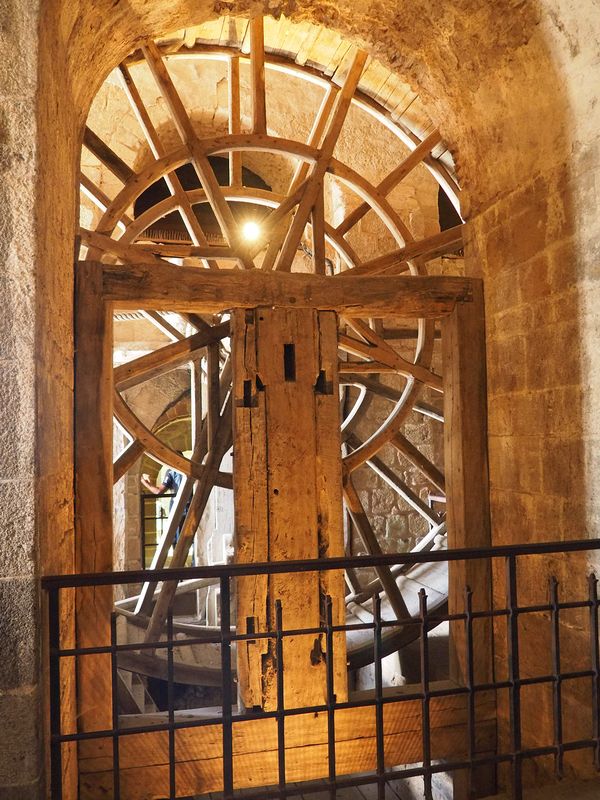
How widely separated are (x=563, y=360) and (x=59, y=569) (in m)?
2.33

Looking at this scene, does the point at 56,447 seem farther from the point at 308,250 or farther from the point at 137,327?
the point at 137,327

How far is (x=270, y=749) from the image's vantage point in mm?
3205

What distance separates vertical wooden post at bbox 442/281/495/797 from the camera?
3.47m

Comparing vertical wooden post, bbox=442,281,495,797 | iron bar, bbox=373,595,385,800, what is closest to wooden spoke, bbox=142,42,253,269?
vertical wooden post, bbox=442,281,495,797

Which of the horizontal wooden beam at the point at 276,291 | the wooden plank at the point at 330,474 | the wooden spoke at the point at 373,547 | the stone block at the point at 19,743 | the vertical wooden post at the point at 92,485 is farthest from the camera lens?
the wooden spoke at the point at 373,547

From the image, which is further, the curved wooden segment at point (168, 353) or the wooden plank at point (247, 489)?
the curved wooden segment at point (168, 353)

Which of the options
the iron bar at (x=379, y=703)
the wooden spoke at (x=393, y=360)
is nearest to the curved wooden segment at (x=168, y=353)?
the wooden spoke at (x=393, y=360)

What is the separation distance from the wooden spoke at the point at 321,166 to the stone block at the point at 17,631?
9.42 ft

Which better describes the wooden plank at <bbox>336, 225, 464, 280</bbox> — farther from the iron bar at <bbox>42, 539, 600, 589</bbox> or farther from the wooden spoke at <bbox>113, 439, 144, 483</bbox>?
the iron bar at <bbox>42, 539, 600, 589</bbox>

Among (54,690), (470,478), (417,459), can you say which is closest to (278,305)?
(470,478)

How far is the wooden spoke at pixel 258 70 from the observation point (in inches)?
167

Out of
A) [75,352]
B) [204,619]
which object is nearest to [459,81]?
[75,352]

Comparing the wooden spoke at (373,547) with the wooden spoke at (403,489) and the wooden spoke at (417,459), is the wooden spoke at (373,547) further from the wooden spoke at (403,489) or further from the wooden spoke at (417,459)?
the wooden spoke at (403,489)

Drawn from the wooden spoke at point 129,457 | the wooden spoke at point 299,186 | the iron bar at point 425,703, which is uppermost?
the wooden spoke at point 299,186
